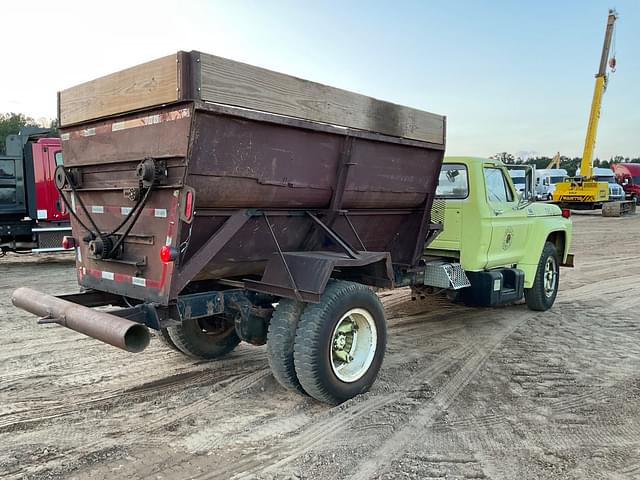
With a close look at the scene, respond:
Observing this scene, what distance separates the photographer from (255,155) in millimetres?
3955

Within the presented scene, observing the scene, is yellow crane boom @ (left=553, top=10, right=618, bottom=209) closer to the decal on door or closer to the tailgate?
the decal on door

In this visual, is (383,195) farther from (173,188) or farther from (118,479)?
(118,479)

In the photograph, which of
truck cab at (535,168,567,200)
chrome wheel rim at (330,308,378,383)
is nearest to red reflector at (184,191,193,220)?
chrome wheel rim at (330,308,378,383)

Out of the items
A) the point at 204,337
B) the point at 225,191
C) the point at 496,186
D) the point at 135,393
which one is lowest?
the point at 135,393

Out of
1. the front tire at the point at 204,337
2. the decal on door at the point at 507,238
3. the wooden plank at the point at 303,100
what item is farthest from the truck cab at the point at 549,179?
the front tire at the point at 204,337

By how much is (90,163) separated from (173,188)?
1145 millimetres

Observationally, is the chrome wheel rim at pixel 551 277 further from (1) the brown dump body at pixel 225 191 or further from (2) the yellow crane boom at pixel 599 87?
(2) the yellow crane boom at pixel 599 87

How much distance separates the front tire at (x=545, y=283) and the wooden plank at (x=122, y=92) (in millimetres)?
5638

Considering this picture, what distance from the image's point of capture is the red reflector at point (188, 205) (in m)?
3.58

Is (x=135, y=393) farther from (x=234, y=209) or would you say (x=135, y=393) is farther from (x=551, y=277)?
(x=551, y=277)

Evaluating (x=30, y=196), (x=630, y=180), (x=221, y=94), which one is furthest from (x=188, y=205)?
(x=630, y=180)

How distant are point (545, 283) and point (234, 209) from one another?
17.2ft

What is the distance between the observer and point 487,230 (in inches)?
251

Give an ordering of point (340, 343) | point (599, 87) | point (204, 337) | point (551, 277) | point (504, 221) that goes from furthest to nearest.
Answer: point (599, 87) < point (551, 277) < point (504, 221) < point (204, 337) < point (340, 343)
